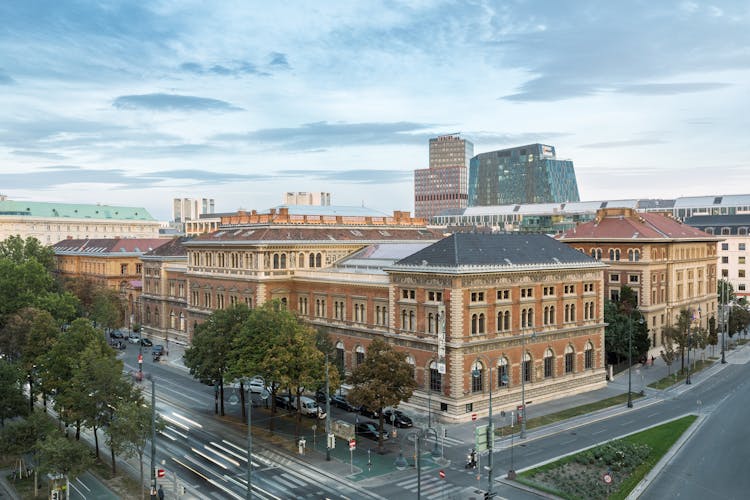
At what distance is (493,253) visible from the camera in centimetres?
7612

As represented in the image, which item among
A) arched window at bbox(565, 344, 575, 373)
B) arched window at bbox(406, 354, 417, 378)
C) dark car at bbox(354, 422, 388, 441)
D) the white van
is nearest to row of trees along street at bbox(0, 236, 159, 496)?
the white van

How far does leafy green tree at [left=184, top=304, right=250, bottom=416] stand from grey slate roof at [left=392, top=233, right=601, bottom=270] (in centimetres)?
1903

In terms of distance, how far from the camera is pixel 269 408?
251ft

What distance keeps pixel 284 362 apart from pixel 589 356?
43112 millimetres

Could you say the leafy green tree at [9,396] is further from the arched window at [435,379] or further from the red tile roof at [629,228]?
the red tile roof at [629,228]

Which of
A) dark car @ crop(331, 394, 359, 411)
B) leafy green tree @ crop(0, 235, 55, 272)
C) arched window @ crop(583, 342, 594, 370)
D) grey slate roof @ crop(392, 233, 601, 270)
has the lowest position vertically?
dark car @ crop(331, 394, 359, 411)

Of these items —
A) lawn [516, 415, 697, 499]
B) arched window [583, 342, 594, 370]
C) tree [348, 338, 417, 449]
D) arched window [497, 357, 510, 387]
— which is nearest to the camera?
lawn [516, 415, 697, 499]

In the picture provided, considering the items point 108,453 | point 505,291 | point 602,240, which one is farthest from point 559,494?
point 602,240

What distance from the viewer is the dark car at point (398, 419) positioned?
227ft

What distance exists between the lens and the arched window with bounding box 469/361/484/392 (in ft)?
237

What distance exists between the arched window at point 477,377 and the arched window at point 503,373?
2.54m

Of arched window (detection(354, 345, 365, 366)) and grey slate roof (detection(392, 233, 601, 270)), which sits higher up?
grey slate roof (detection(392, 233, 601, 270))

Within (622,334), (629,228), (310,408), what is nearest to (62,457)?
(310,408)

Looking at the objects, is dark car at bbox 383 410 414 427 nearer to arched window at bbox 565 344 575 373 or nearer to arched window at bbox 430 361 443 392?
arched window at bbox 430 361 443 392
